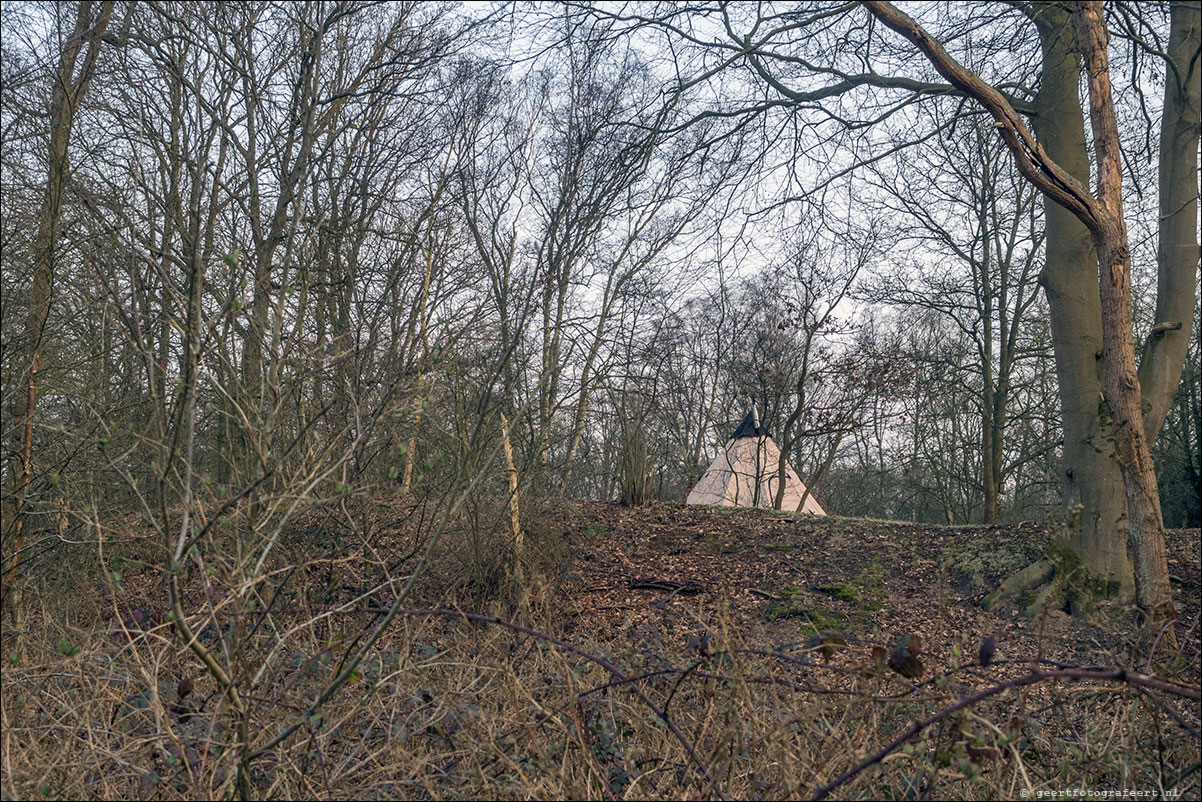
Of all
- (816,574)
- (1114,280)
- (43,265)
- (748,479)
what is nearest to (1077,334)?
(1114,280)

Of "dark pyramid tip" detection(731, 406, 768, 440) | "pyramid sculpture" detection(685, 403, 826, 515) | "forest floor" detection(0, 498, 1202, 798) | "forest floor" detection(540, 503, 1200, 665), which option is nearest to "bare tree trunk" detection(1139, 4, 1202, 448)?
"forest floor" detection(540, 503, 1200, 665)

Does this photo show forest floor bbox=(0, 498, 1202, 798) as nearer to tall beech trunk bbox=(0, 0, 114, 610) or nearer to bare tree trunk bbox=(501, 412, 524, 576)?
bare tree trunk bbox=(501, 412, 524, 576)

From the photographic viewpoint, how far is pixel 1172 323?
250 inches

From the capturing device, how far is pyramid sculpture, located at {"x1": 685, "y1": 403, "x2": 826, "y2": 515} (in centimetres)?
1445

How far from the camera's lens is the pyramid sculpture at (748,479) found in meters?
14.5

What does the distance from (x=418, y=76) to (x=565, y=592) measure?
466 centimetres

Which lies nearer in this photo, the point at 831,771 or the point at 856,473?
the point at 831,771

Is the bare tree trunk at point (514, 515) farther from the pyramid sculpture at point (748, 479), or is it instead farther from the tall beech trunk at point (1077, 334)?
the pyramid sculpture at point (748, 479)

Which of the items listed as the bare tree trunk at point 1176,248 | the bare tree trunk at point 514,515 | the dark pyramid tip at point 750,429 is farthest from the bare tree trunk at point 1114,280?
the dark pyramid tip at point 750,429

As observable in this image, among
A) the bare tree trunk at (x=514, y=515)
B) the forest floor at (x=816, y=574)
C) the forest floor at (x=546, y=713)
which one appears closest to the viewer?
the forest floor at (x=546, y=713)

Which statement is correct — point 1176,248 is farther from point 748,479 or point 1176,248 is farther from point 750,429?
point 750,429

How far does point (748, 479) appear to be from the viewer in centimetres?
1480

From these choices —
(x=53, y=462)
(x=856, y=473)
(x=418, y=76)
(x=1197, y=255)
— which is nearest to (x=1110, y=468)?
(x=1197, y=255)

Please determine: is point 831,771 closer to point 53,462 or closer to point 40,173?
point 53,462
